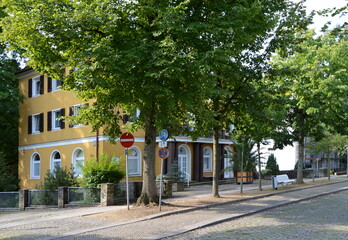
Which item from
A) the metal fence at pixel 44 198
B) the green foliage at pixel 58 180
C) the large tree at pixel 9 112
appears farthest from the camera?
the large tree at pixel 9 112

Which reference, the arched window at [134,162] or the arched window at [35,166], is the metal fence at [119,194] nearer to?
the arched window at [134,162]

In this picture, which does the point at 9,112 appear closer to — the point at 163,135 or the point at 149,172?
the point at 149,172

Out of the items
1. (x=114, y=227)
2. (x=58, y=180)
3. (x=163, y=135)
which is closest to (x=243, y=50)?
(x=163, y=135)

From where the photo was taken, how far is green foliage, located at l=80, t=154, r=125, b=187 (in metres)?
18.5

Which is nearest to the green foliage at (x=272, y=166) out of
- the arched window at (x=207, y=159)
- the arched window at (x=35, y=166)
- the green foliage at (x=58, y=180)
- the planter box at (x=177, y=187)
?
the arched window at (x=207, y=159)

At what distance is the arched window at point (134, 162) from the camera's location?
89.8 ft

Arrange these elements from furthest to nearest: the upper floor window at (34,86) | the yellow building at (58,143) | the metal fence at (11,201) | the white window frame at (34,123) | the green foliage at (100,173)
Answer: the white window frame at (34,123) < the upper floor window at (34,86) < the yellow building at (58,143) < the metal fence at (11,201) < the green foliage at (100,173)

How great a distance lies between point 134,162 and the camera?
2780 centimetres

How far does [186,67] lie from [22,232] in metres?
6.73

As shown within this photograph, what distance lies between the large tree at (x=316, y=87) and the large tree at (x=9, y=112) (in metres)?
18.4

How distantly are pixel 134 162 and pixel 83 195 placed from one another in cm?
977

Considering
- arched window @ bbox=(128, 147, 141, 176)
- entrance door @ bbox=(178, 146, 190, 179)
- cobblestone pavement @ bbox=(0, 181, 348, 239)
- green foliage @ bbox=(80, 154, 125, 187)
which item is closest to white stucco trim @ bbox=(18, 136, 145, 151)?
arched window @ bbox=(128, 147, 141, 176)

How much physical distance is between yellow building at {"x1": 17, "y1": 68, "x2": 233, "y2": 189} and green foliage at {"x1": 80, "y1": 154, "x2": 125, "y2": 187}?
705 centimetres

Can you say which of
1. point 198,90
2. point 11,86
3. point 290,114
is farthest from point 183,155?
point 198,90
